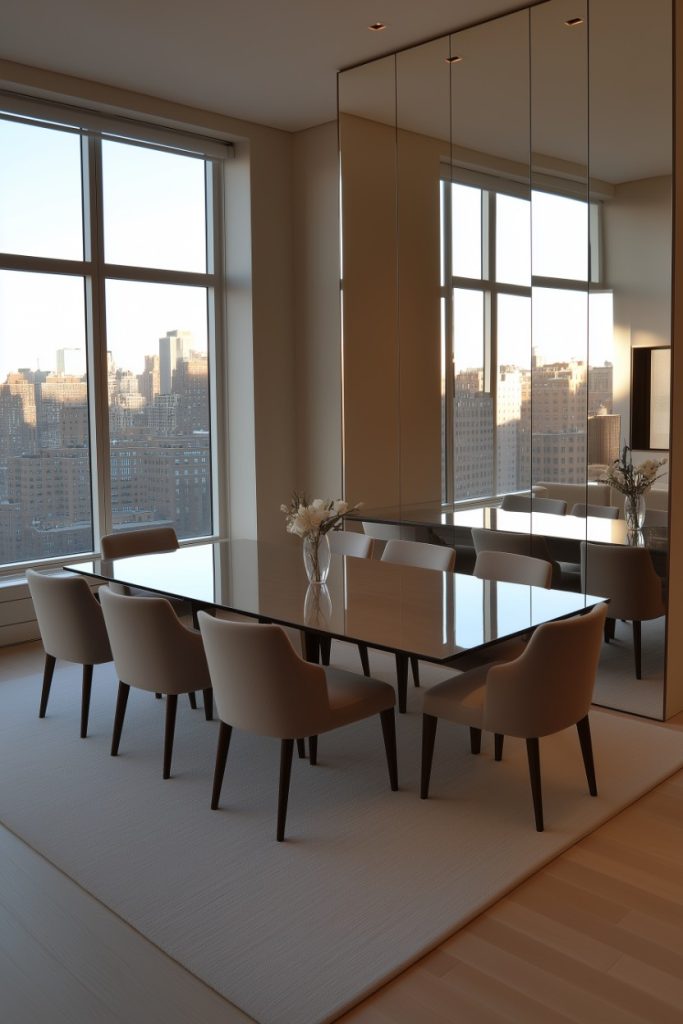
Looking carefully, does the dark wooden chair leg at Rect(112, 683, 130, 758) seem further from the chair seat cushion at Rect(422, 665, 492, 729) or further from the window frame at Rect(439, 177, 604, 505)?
the window frame at Rect(439, 177, 604, 505)

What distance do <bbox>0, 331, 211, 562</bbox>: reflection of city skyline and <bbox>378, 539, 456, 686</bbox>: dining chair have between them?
2415mm

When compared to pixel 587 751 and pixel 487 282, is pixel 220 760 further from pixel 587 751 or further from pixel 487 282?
pixel 487 282

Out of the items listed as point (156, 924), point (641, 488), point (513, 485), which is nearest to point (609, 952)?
point (156, 924)

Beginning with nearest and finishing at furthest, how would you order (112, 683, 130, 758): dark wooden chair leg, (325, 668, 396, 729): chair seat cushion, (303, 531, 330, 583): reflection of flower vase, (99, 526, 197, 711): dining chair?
(325, 668, 396, 729): chair seat cushion, (112, 683, 130, 758): dark wooden chair leg, (303, 531, 330, 583): reflection of flower vase, (99, 526, 197, 711): dining chair

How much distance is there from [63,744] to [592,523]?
2816 millimetres

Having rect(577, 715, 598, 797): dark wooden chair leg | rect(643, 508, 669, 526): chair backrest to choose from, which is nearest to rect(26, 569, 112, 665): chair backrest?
rect(577, 715, 598, 797): dark wooden chair leg

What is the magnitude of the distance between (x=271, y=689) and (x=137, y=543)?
8.09ft

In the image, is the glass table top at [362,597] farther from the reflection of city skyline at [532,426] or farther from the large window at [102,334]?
the large window at [102,334]

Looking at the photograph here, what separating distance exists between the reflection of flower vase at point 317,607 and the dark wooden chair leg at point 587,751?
3.55 feet

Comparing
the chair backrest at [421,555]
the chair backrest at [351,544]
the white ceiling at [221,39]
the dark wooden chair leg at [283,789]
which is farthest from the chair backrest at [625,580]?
the white ceiling at [221,39]

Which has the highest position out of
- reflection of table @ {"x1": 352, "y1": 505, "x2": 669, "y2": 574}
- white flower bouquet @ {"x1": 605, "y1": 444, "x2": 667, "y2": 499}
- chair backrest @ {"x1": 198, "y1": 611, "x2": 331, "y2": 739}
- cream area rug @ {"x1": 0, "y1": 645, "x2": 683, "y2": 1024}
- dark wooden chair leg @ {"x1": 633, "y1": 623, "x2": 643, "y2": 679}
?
white flower bouquet @ {"x1": 605, "y1": 444, "x2": 667, "y2": 499}

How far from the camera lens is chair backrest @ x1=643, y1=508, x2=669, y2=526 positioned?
445 cm

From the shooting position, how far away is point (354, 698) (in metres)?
3.50

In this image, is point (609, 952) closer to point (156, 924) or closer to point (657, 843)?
point (657, 843)
